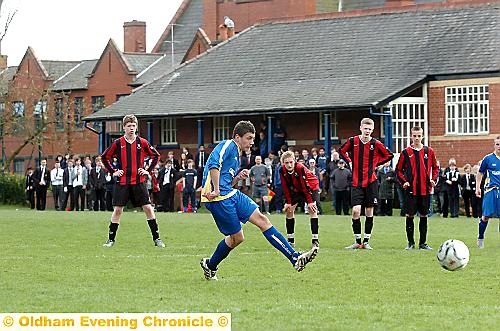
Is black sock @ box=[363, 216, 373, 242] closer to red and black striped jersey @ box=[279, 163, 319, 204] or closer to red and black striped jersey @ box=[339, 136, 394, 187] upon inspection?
red and black striped jersey @ box=[339, 136, 394, 187]

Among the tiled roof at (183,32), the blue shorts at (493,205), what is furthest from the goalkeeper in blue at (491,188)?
the tiled roof at (183,32)

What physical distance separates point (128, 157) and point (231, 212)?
618cm

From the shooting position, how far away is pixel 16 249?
69.7 ft

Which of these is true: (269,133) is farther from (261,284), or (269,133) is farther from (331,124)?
(261,284)

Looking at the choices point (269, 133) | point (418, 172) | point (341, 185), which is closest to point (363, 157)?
point (418, 172)

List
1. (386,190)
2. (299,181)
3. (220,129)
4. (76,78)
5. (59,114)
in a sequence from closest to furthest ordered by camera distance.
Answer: (299,181) → (386,190) → (220,129) → (59,114) → (76,78)

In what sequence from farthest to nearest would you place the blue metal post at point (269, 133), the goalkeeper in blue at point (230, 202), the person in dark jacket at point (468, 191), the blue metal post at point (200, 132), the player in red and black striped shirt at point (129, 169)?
1. the blue metal post at point (200, 132)
2. the blue metal post at point (269, 133)
3. the person in dark jacket at point (468, 191)
4. the player in red and black striped shirt at point (129, 169)
5. the goalkeeper in blue at point (230, 202)

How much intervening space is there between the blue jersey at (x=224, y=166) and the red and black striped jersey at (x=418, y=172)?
6373 mm

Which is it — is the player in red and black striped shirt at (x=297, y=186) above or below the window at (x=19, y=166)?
below

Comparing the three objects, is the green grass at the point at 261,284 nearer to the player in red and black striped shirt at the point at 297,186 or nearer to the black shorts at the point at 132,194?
the player in red and black striped shirt at the point at 297,186

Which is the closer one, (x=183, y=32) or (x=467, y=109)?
(x=467, y=109)

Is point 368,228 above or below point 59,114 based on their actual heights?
below

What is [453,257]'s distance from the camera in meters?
16.0

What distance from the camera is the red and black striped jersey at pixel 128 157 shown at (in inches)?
840
